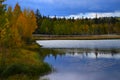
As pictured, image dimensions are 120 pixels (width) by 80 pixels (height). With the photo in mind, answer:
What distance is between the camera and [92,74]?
48.9 meters

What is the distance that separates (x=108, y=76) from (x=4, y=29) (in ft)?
56.5

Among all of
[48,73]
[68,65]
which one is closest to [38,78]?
[48,73]

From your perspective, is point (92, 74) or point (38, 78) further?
point (92, 74)

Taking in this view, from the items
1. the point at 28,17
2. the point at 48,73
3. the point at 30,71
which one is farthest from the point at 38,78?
the point at 28,17

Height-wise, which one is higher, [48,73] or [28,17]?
[28,17]

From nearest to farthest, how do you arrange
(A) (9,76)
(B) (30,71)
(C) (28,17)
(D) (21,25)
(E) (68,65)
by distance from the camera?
(A) (9,76) → (B) (30,71) → (E) (68,65) → (D) (21,25) → (C) (28,17)

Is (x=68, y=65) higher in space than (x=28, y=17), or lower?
lower

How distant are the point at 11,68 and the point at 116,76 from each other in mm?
15614

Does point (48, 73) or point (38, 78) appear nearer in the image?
point (38, 78)

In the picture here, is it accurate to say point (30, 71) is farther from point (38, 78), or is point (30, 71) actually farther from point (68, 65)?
point (68, 65)

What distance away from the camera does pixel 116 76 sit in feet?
152

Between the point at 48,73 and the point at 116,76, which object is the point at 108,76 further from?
the point at 48,73

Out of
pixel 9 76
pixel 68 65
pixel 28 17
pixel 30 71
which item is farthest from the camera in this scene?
pixel 28 17

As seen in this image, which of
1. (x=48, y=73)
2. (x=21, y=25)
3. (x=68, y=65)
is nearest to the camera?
(x=48, y=73)
